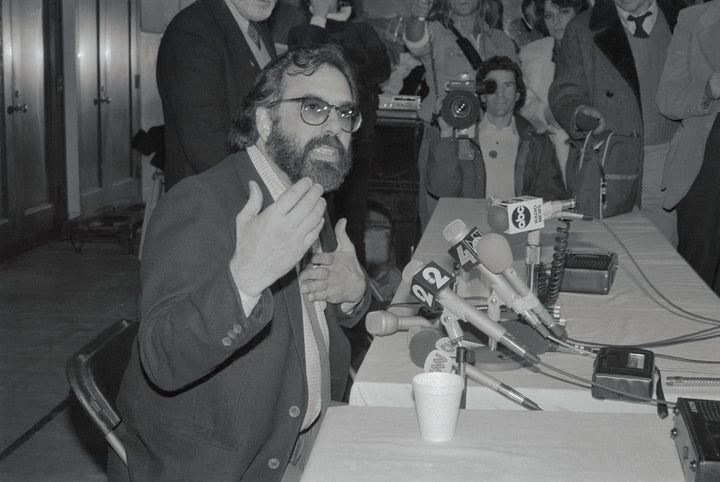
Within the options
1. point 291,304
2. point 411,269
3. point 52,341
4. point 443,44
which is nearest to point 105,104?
point 52,341

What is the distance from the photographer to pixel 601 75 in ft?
11.8

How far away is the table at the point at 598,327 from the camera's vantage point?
160 centimetres

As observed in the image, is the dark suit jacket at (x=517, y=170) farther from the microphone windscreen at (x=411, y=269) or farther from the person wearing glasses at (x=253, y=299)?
the microphone windscreen at (x=411, y=269)

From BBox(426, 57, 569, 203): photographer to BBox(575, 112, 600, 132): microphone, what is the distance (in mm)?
380

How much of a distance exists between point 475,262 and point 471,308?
0.27 m

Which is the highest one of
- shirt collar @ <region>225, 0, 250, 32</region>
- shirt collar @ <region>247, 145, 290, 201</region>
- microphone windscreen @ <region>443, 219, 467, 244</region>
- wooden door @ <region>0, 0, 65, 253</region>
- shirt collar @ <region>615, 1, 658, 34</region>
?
shirt collar @ <region>615, 1, 658, 34</region>

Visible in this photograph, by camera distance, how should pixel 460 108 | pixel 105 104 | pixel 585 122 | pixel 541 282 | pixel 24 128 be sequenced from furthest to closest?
pixel 105 104 < pixel 24 128 < pixel 460 108 < pixel 585 122 < pixel 541 282

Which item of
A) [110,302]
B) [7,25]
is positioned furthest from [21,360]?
[7,25]

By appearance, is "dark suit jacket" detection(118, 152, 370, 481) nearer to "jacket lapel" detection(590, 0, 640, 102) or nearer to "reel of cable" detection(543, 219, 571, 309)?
"reel of cable" detection(543, 219, 571, 309)

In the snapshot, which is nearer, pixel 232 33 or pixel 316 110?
pixel 316 110

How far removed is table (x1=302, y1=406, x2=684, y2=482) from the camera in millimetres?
1233

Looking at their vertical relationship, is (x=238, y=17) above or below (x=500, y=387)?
above

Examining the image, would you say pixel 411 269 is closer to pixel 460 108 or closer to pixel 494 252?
pixel 494 252

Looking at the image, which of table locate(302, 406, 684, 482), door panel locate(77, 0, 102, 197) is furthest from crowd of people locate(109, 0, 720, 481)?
door panel locate(77, 0, 102, 197)
